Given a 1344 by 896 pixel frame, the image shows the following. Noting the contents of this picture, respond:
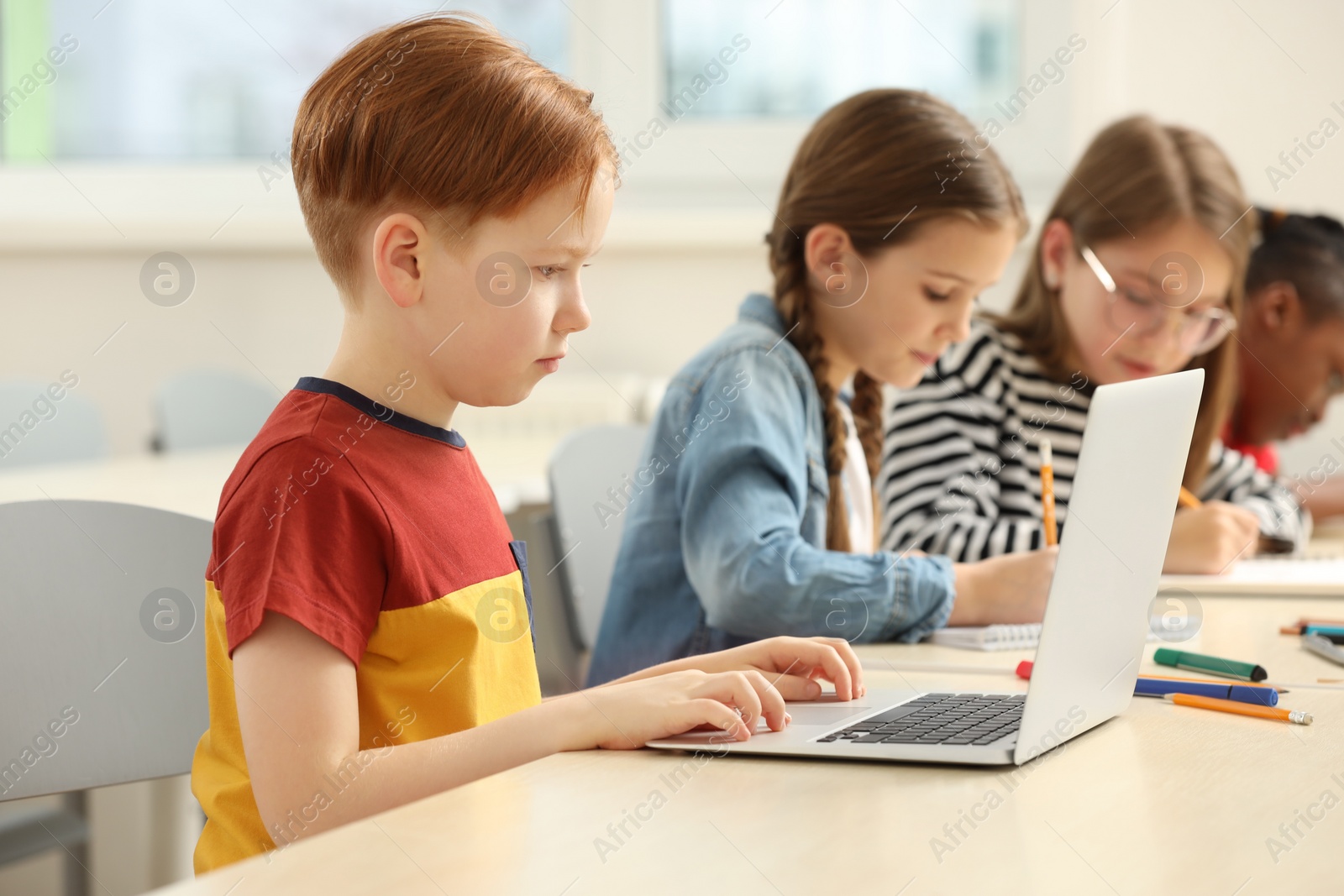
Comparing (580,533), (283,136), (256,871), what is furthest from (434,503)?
(283,136)

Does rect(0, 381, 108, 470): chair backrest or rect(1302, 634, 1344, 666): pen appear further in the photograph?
rect(0, 381, 108, 470): chair backrest

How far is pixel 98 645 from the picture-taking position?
0.84m

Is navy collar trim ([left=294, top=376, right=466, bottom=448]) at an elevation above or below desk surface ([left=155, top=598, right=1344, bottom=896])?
above

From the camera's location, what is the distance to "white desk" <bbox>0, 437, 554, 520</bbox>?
1595mm

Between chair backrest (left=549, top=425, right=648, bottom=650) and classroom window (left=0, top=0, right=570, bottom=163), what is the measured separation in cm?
179

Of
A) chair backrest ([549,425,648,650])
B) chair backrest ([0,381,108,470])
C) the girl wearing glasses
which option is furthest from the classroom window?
the girl wearing glasses

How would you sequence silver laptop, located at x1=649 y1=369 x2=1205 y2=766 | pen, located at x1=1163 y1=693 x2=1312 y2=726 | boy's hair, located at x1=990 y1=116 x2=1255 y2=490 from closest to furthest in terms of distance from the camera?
silver laptop, located at x1=649 y1=369 x2=1205 y2=766 < pen, located at x1=1163 y1=693 x2=1312 y2=726 < boy's hair, located at x1=990 y1=116 x2=1255 y2=490

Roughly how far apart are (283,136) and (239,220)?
28 centimetres

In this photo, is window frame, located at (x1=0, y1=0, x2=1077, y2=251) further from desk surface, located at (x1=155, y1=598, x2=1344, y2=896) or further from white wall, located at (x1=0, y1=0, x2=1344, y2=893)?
desk surface, located at (x1=155, y1=598, x2=1344, y2=896)

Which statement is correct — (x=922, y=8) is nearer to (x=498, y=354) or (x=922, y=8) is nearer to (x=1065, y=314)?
(x=1065, y=314)

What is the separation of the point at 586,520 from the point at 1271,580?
757mm

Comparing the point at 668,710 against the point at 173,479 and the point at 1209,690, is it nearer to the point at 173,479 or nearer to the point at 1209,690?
the point at 1209,690

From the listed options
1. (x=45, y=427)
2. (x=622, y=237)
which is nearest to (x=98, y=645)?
(x=45, y=427)

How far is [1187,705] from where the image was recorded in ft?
2.53
